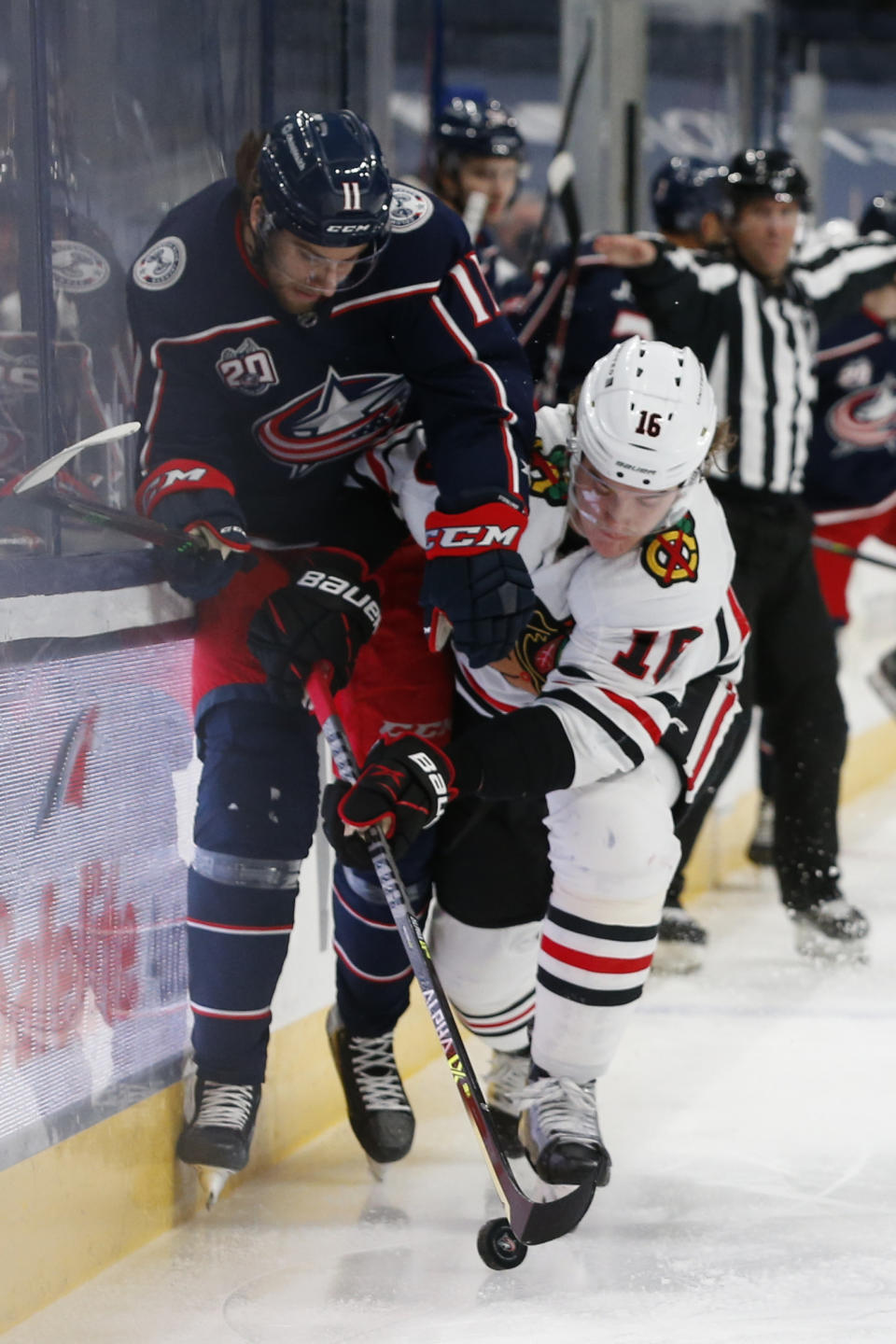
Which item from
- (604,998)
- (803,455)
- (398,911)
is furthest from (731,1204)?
(803,455)

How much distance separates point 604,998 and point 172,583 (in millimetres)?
642

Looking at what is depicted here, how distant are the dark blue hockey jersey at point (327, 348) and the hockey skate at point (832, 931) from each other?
1417 mm

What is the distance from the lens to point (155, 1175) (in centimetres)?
173

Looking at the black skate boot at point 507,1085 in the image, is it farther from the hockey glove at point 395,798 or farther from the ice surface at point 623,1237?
the hockey glove at point 395,798

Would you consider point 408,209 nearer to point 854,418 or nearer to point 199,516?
point 199,516

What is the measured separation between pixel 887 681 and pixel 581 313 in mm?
1664

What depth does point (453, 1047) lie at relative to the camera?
164 centimetres

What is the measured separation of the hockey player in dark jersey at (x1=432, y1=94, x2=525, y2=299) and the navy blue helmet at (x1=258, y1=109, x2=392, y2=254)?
3.72ft

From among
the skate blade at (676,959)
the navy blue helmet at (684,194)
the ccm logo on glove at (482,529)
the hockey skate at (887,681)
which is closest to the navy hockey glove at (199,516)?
the ccm logo on glove at (482,529)

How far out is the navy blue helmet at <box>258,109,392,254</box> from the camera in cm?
157

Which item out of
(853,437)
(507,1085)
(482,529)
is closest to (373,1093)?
(507,1085)

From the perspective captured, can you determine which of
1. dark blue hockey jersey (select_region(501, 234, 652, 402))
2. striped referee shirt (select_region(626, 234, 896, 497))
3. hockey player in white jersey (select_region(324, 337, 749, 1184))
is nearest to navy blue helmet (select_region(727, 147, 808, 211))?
striped referee shirt (select_region(626, 234, 896, 497))

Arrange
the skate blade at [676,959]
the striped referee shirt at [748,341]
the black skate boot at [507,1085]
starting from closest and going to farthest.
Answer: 1. the black skate boot at [507,1085]
2. the striped referee shirt at [748,341]
3. the skate blade at [676,959]

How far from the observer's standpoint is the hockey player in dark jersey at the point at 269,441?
167 centimetres
